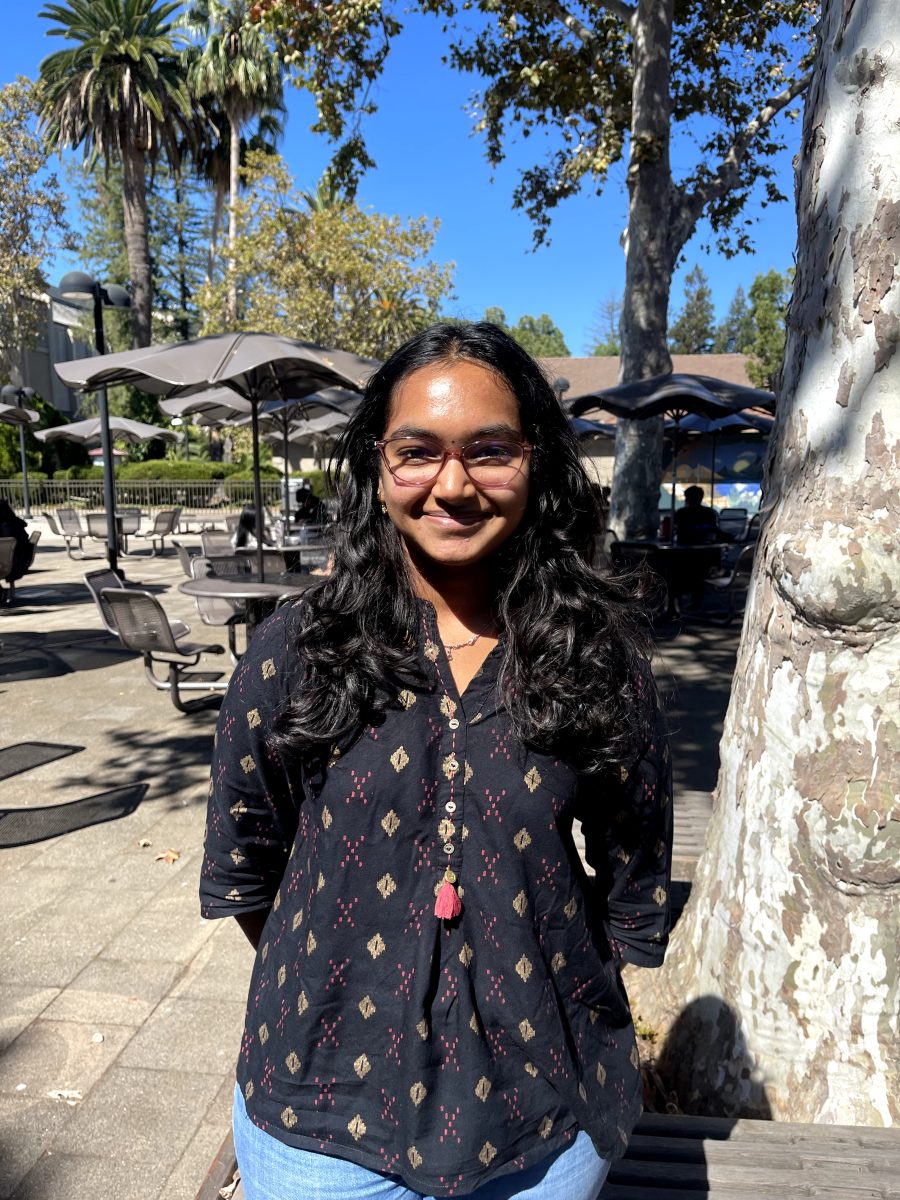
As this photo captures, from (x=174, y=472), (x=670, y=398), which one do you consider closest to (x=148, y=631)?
(x=670, y=398)

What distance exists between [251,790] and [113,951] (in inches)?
95.8

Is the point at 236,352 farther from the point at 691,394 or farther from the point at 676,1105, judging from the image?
the point at 676,1105

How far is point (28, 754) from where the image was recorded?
5465 mm

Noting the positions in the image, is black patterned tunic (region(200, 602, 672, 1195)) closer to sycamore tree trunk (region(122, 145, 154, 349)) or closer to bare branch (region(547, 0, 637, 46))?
bare branch (region(547, 0, 637, 46))

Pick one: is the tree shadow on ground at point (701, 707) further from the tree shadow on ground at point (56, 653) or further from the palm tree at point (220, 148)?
the palm tree at point (220, 148)

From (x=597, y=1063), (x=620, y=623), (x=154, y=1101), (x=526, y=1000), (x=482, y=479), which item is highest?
(x=482, y=479)

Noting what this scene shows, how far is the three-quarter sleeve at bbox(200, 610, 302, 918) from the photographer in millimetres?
1257

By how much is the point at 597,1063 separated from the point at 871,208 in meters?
1.71

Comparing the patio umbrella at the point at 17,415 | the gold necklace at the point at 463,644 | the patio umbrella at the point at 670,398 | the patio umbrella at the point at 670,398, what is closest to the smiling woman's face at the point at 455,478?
the gold necklace at the point at 463,644

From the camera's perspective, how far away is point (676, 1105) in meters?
2.32

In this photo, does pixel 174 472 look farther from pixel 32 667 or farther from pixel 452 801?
pixel 452 801

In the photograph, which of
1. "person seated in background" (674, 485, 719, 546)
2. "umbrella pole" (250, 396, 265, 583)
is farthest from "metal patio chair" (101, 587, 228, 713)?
"person seated in background" (674, 485, 719, 546)

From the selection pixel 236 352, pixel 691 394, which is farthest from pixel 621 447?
pixel 236 352

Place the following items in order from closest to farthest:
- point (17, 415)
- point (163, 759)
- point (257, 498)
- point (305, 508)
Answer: point (163, 759), point (257, 498), point (17, 415), point (305, 508)
